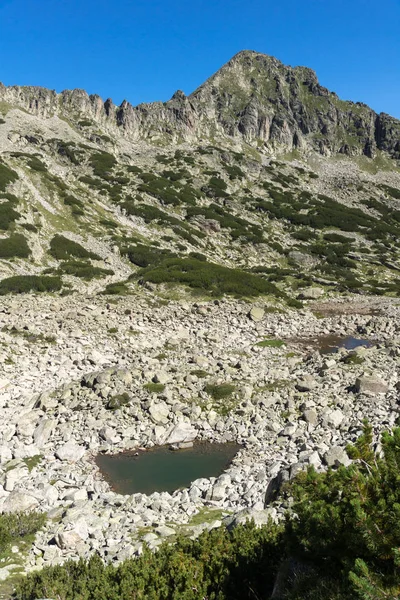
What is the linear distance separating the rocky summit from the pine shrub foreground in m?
1.41

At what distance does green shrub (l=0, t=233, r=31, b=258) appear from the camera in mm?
39634

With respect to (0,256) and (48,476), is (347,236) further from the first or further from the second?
(48,476)

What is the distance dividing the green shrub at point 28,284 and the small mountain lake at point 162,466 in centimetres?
2225

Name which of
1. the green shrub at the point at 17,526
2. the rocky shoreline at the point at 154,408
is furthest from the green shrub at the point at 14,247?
the green shrub at the point at 17,526

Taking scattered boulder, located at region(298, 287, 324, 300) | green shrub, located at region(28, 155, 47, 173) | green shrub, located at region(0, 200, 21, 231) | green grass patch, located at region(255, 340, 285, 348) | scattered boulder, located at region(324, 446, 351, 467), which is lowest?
scattered boulder, located at region(324, 446, 351, 467)

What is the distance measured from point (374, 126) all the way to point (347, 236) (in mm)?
91699

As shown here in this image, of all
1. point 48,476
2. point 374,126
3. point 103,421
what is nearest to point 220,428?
point 103,421

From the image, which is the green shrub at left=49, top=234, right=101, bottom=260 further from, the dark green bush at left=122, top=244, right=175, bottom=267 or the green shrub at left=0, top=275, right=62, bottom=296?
the green shrub at left=0, top=275, right=62, bottom=296

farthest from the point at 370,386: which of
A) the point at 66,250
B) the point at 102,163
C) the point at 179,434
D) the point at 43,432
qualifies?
the point at 102,163

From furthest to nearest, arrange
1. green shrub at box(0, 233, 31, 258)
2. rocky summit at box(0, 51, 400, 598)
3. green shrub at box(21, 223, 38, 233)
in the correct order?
green shrub at box(21, 223, 38, 233)
green shrub at box(0, 233, 31, 258)
rocky summit at box(0, 51, 400, 598)

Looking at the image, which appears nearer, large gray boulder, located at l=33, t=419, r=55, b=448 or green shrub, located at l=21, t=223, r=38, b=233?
large gray boulder, located at l=33, t=419, r=55, b=448

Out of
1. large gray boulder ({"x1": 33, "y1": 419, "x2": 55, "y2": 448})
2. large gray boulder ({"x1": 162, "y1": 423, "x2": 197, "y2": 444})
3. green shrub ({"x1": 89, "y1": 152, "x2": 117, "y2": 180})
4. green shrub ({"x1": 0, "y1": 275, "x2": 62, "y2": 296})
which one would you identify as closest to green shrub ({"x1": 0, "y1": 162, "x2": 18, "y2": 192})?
green shrub ({"x1": 89, "y1": 152, "x2": 117, "y2": 180})

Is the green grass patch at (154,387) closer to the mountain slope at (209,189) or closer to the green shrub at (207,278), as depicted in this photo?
the mountain slope at (209,189)

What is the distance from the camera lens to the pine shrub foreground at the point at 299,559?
459 centimetres
